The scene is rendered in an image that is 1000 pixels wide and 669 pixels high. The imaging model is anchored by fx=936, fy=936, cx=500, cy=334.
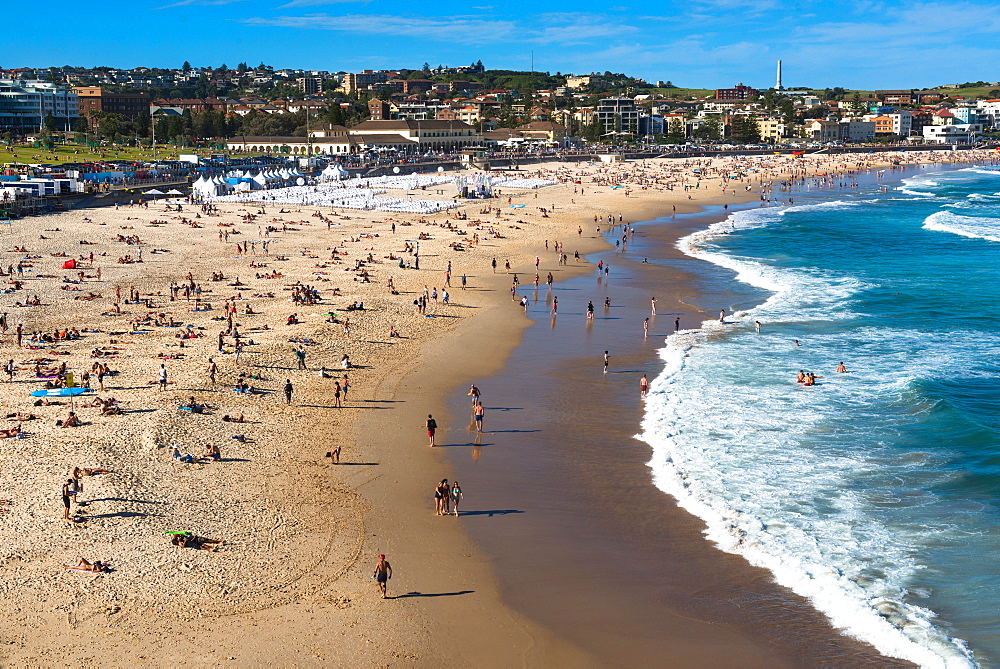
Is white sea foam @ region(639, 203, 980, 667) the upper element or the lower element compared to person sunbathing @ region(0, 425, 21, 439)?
lower

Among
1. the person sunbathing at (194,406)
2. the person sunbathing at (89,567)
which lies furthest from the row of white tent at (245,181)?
the person sunbathing at (89,567)

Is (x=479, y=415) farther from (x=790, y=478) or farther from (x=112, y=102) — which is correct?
(x=112, y=102)

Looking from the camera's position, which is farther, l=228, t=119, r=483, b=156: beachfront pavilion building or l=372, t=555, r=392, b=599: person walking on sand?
l=228, t=119, r=483, b=156: beachfront pavilion building

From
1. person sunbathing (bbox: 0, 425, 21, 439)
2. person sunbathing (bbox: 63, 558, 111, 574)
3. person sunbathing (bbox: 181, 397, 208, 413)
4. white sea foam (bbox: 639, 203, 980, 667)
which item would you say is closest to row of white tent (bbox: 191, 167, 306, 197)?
white sea foam (bbox: 639, 203, 980, 667)

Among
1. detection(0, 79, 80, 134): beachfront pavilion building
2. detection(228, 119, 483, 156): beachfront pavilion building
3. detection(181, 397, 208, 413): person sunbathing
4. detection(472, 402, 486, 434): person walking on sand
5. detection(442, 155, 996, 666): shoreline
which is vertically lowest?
detection(442, 155, 996, 666): shoreline

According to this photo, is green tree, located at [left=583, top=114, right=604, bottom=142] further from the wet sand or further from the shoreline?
the shoreline

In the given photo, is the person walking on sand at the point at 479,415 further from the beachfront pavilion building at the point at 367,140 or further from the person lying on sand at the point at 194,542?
the beachfront pavilion building at the point at 367,140

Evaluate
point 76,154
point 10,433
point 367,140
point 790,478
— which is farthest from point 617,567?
point 367,140
